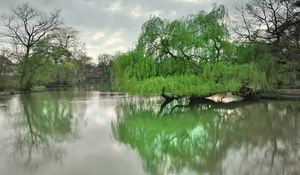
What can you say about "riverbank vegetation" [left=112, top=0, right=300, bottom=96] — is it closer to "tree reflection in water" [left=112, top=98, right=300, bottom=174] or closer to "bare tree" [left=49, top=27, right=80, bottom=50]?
"tree reflection in water" [left=112, top=98, right=300, bottom=174]

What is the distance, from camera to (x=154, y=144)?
6.73m

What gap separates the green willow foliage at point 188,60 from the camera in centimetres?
1409

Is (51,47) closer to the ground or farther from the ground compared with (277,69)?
farther from the ground

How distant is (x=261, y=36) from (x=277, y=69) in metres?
5.17

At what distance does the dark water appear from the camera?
5027 millimetres

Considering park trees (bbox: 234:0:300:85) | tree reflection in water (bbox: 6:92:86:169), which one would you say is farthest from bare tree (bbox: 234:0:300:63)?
tree reflection in water (bbox: 6:92:86:169)

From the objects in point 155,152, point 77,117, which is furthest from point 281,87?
point 155,152

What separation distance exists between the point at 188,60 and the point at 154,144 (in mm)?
8590

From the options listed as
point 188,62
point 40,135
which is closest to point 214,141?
point 40,135

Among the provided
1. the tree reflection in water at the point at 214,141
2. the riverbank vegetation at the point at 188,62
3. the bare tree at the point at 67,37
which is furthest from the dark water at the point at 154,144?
the bare tree at the point at 67,37

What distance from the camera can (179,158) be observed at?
18.2 feet

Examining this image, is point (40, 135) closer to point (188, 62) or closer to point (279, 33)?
point (188, 62)

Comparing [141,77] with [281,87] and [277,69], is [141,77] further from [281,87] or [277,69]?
[281,87]

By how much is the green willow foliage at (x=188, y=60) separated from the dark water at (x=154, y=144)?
10.4 feet
